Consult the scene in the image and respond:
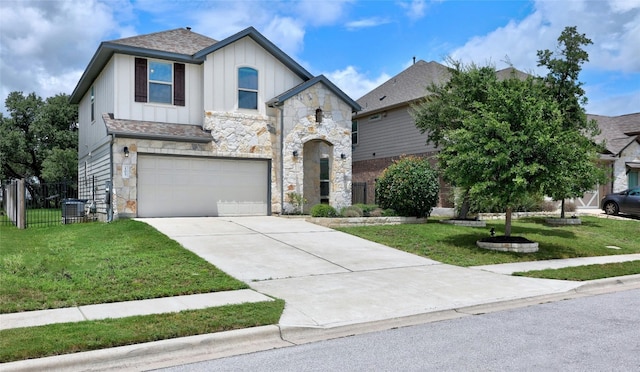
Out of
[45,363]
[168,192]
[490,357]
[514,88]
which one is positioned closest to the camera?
[45,363]

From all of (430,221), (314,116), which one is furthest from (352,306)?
(314,116)

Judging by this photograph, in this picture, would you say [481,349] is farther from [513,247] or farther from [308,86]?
[308,86]

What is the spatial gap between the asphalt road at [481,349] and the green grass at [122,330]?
75 cm

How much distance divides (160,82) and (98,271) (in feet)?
36.7

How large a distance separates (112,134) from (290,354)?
1332 centimetres

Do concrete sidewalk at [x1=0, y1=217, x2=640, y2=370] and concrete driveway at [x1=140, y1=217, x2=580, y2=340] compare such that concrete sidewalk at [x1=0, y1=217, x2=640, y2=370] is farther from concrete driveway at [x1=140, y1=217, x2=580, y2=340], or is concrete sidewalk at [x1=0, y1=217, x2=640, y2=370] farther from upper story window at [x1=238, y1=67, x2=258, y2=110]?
upper story window at [x1=238, y1=67, x2=258, y2=110]

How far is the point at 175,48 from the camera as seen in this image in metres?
18.9

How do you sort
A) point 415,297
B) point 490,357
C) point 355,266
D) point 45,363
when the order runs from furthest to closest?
point 355,266
point 415,297
point 490,357
point 45,363

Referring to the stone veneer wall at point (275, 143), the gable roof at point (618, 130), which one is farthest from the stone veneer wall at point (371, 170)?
the gable roof at point (618, 130)

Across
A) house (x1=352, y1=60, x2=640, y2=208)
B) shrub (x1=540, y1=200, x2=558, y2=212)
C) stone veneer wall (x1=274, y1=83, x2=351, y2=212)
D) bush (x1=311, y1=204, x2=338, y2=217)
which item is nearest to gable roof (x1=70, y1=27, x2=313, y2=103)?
stone veneer wall (x1=274, y1=83, x2=351, y2=212)

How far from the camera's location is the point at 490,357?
5.30m

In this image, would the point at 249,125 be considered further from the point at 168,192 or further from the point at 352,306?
the point at 352,306

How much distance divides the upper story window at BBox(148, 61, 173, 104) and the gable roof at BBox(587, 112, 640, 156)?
2261cm

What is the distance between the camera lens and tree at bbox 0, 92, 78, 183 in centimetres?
3634
